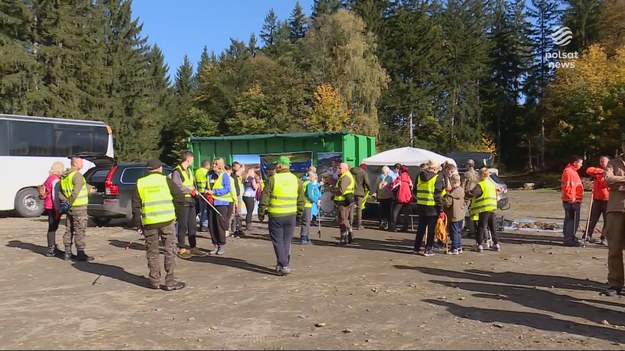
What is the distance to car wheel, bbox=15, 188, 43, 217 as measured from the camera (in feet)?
61.8

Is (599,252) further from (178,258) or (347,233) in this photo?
(178,258)

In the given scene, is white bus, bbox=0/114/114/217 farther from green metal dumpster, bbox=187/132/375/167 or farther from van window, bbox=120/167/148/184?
van window, bbox=120/167/148/184

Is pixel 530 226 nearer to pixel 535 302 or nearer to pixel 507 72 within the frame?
pixel 535 302

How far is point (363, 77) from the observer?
47969 millimetres

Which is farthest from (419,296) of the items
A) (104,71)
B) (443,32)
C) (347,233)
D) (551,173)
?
(443,32)

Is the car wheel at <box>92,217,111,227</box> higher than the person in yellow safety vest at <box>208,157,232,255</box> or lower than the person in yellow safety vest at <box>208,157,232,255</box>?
lower

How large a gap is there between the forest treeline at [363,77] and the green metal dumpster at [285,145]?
64.7ft

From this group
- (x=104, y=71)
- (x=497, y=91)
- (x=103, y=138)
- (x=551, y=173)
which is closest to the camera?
(x=103, y=138)

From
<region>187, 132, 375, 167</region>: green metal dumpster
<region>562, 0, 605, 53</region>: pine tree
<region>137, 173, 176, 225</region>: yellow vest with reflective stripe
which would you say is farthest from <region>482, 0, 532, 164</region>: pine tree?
<region>137, 173, 176, 225</region>: yellow vest with reflective stripe

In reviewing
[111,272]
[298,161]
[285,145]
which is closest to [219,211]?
[111,272]

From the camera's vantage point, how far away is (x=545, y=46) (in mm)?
64312

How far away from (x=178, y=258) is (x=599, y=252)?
831cm

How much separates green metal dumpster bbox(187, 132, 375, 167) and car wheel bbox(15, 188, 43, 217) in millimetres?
5737

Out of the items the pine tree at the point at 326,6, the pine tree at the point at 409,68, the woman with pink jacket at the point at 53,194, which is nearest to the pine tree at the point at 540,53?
the pine tree at the point at 409,68
